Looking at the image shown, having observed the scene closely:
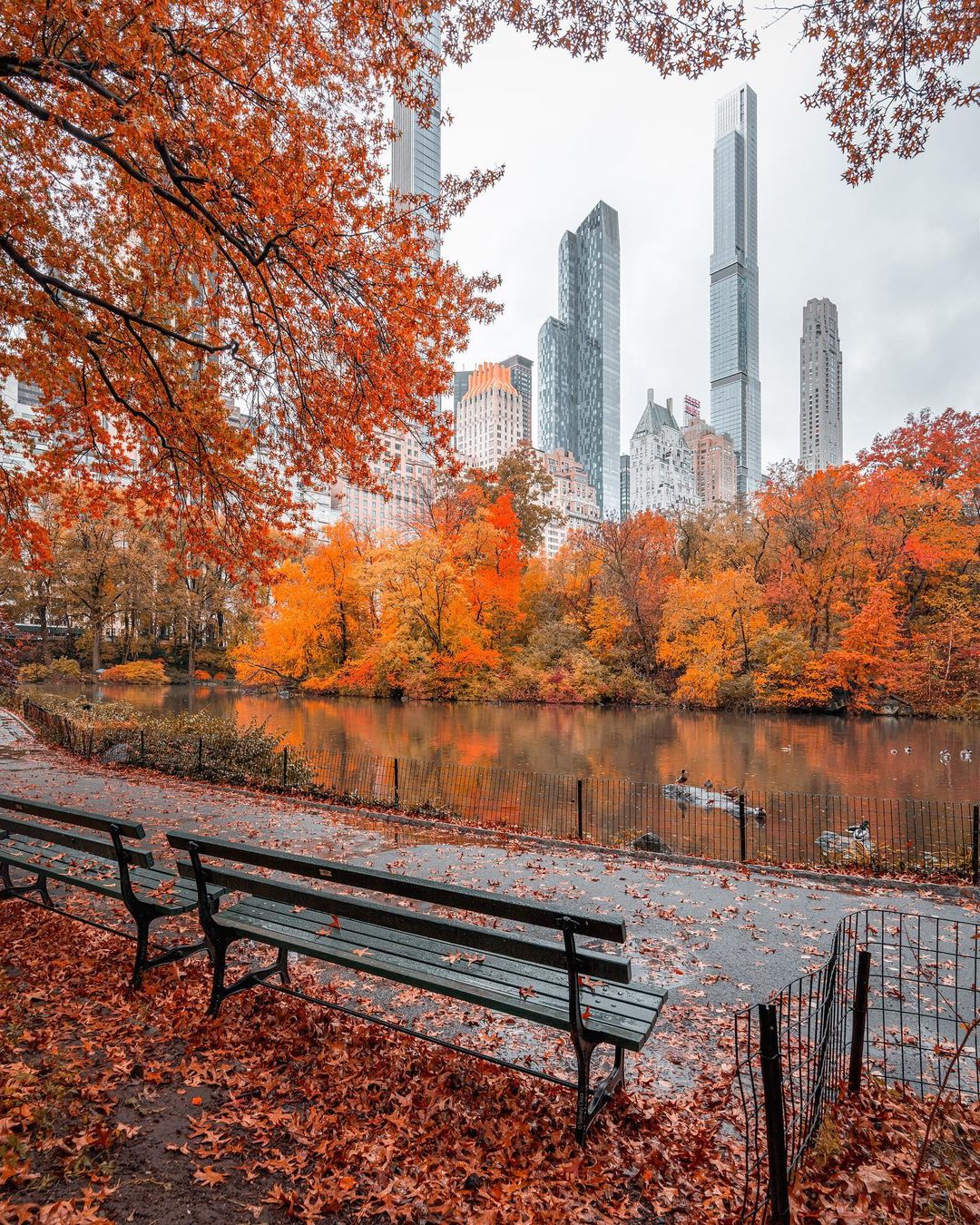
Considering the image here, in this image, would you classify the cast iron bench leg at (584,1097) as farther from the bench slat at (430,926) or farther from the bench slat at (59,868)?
the bench slat at (59,868)

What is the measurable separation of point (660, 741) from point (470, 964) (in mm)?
20213

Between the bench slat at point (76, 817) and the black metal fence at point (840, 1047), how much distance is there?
3.33m

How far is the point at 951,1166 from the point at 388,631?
111 ft

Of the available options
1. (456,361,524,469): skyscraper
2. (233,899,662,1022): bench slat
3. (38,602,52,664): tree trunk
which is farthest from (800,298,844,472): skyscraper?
(233,899,662,1022): bench slat

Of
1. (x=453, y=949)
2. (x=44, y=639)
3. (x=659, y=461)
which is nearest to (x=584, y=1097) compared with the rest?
(x=453, y=949)

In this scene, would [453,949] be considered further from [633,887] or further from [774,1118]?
[633,887]

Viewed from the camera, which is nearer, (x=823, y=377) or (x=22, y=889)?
(x=22, y=889)

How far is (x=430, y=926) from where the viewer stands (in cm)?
295

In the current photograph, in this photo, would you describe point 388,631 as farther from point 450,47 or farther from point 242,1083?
point 242,1083

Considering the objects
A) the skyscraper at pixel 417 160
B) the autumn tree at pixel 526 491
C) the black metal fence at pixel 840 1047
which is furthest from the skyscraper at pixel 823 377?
the black metal fence at pixel 840 1047

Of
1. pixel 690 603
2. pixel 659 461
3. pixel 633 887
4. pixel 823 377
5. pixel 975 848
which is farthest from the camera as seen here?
pixel 659 461

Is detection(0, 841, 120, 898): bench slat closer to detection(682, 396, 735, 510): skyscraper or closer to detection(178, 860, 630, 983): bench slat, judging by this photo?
detection(178, 860, 630, 983): bench slat

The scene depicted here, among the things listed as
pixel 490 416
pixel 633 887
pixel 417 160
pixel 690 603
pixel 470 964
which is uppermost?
pixel 490 416

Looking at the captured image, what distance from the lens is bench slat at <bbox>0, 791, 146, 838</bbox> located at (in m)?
3.87
